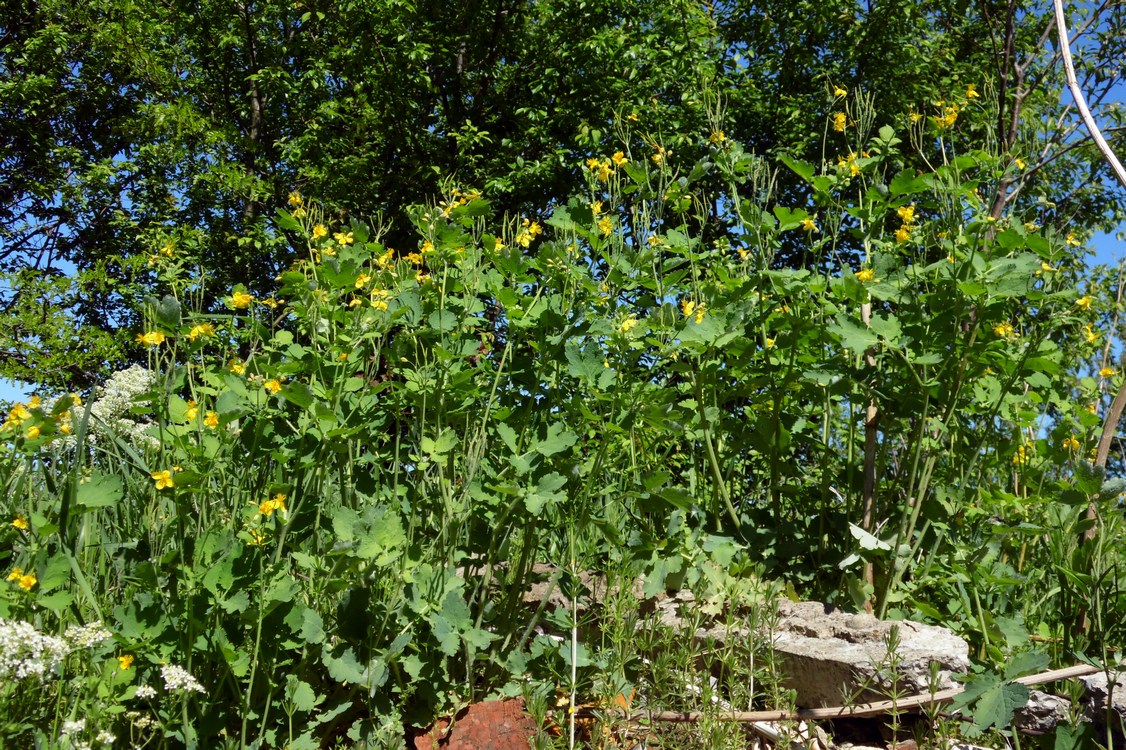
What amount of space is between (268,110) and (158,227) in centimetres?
232

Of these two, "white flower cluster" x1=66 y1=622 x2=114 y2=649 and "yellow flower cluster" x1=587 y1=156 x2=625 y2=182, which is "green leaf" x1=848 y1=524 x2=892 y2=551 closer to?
"yellow flower cluster" x1=587 y1=156 x2=625 y2=182

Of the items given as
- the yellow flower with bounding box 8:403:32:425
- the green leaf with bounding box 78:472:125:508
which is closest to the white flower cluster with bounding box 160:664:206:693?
the green leaf with bounding box 78:472:125:508

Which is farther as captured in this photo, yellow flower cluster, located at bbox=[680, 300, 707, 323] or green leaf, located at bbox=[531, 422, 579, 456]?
yellow flower cluster, located at bbox=[680, 300, 707, 323]

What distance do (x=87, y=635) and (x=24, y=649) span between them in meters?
0.09

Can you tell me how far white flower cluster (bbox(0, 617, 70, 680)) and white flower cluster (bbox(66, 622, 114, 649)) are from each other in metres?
0.02

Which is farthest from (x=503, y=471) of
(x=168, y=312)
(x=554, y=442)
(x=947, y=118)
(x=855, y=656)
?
(x=947, y=118)

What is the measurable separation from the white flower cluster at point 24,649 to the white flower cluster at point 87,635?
2cm

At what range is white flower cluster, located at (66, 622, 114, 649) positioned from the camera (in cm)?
129

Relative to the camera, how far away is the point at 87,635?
4.25ft

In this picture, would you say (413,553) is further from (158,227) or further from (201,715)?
(158,227)

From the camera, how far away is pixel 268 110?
1018 cm

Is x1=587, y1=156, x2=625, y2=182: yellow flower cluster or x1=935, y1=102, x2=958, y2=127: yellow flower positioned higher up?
x1=935, y1=102, x2=958, y2=127: yellow flower

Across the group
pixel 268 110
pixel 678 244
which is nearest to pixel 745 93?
pixel 268 110

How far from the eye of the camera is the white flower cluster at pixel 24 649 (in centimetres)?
121
